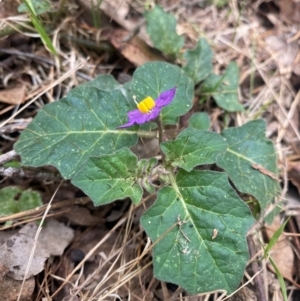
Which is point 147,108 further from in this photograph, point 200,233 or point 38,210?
point 38,210

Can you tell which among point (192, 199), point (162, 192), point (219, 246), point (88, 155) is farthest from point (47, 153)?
point (219, 246)

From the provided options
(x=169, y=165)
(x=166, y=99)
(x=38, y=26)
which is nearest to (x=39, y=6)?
(x=38, y=26)

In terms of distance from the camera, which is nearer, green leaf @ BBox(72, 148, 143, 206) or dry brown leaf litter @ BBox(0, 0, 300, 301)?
green leaf @ BBox(72, 148, 143, 206)

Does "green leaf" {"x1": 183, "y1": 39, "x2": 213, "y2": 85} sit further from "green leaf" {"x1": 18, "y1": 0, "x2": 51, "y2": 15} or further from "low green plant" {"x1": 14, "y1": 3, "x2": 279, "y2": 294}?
"green leaf" {"x1": 18, "y1": 0, "x2": 51, "y2": 15}

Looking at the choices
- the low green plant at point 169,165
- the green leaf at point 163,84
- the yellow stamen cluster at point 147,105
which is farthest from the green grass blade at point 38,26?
the yellow stamen cluster at point 147,105

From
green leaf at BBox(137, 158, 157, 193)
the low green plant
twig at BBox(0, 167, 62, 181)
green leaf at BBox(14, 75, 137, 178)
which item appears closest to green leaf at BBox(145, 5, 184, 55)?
the low green plant

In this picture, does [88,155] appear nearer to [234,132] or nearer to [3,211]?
[3,211]

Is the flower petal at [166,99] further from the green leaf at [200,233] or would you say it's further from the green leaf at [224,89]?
the green leaf at [224,89]
